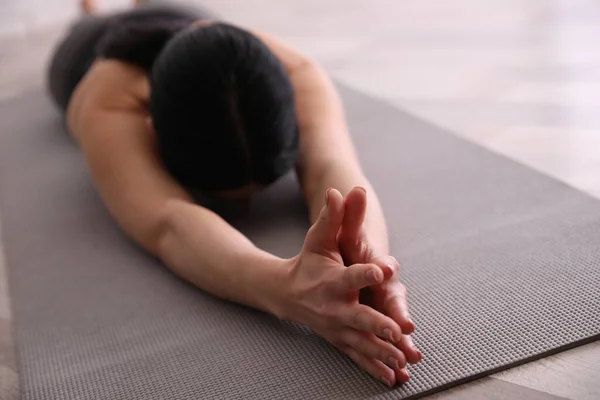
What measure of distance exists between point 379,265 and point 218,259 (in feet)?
1.12

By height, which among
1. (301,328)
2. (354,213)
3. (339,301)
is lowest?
(301,328)

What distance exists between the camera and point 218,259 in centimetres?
113

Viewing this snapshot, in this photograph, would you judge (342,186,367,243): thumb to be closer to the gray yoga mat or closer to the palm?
the palm

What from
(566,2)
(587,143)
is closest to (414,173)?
(587,143)

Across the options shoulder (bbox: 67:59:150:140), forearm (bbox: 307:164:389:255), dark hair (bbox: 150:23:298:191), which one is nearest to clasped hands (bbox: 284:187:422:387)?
forearm (bbox: 307:164:389:255)

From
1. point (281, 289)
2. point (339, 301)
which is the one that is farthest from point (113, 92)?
point (339, 301)

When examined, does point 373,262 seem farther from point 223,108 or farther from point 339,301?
point 223,108

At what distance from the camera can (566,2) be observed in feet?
10.3

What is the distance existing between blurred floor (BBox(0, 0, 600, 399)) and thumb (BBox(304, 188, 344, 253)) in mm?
294

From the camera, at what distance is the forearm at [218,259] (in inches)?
41.6

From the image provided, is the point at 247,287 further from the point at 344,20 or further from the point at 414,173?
the point at 344,20

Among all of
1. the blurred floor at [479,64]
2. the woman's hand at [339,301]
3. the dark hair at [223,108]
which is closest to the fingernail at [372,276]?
the woman's hand at [339,301]

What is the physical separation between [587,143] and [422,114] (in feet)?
1.58

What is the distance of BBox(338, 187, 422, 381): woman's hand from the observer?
88 cm
